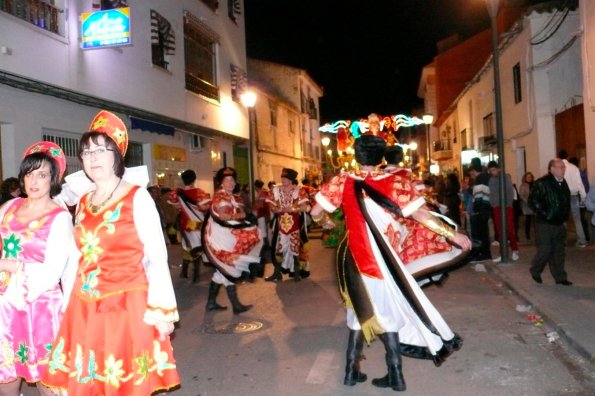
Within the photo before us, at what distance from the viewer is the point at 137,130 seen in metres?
15.5

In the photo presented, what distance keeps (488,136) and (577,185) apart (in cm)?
1407

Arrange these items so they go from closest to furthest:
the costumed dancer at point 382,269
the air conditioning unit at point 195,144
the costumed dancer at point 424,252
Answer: the costumed dancer at point 382,269 < the costumed dancer at point 424,252 < the air conditioning unit at point 195,144

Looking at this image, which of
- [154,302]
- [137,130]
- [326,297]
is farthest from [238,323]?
[137,130]

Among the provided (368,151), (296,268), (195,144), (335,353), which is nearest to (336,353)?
(335,353)

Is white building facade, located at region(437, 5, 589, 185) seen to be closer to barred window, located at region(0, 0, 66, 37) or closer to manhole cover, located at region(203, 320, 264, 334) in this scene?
manhole cover, located at region(203, 320, 264, 334)

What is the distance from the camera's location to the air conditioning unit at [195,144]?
62.7ft

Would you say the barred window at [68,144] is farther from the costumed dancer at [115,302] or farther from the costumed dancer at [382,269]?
the costumed dancer at [115,302]

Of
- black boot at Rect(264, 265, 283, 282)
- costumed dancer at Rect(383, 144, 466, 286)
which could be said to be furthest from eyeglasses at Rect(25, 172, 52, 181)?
black boot at Rect(264, 265, 283, 282)

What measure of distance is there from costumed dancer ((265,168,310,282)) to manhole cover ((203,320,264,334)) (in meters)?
2.91

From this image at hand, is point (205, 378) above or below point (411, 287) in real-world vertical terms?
below

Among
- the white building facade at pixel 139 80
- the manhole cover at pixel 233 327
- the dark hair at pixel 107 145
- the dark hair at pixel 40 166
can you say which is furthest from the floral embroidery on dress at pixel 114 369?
the white building facade at pixel 139 80

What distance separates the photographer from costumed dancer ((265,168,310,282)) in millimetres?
9953

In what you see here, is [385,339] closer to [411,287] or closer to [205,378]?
[411,287]

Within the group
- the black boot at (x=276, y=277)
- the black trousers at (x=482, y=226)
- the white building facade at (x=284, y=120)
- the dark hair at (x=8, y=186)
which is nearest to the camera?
the dark hair at (x=8, y=186)
